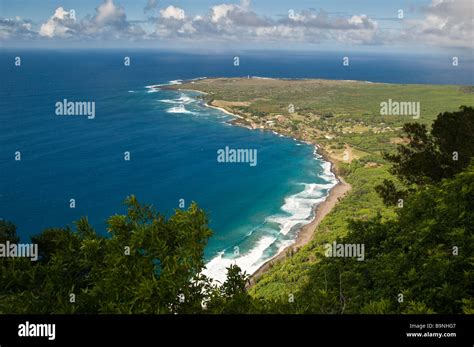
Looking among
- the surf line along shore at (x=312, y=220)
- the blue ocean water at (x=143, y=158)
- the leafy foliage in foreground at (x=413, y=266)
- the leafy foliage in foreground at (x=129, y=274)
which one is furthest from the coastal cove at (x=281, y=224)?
the leafy foliage in foreground at (x=129, y=274)

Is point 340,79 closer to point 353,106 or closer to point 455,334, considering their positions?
point 353,106

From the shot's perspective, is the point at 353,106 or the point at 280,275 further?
the point at 353,106

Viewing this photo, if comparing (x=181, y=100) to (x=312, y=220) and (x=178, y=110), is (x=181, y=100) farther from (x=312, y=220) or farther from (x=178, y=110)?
(x=312, y=220)

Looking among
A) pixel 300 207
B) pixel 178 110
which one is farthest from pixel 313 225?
pixel 178 110

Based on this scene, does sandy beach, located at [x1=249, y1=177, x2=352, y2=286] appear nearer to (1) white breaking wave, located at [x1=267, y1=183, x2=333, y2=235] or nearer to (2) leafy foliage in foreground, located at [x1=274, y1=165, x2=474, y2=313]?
(1) white breaking wave, located at [x1=267, y1=183, x2=333, y2=235]

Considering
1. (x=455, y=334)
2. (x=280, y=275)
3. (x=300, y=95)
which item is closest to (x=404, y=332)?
(x=455, y=334)
